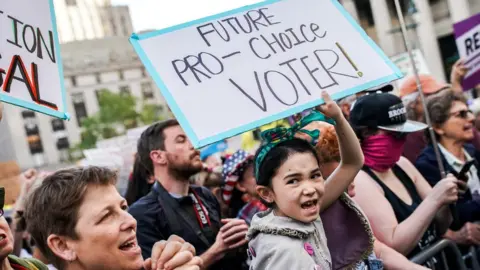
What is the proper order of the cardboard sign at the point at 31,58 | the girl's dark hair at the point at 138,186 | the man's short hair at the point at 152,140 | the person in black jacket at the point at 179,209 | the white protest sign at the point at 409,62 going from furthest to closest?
the white protest sign at the point at 409,62 → the girl's dark hair at the point at 138,186 → the man's short hair at the point at 152,140 → the person in black jacket at the point at 179,209 → the cardboard sign at the point at 31,58

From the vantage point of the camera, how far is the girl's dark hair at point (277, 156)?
2.25m

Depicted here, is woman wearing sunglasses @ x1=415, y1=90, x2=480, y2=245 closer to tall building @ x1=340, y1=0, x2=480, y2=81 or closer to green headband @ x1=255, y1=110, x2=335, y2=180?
green headband @ x1=255, y1=110, x2=335, y2=180

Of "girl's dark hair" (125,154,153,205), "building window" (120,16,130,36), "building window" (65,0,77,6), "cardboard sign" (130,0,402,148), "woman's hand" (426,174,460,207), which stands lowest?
"woman's hand" (426,174,460,207)

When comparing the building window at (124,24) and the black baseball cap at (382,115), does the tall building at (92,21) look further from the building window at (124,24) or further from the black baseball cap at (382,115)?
the black baseball cap at (382,115)

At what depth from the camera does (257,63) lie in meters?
2.35

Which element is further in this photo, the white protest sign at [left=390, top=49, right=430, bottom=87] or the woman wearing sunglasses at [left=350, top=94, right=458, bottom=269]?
the white protest sign at [left=390, top=49, right=430, bottom=87]

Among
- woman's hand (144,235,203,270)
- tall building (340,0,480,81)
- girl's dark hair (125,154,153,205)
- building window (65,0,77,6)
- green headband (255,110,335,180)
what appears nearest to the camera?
woman's hand (144,235,203,270)

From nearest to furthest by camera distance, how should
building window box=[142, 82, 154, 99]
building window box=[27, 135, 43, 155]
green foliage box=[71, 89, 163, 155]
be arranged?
green foliage box=[71, 89, 163, 155], building window box=[27, 135, 43, 155], building window box=[142, 82, 154, 99]

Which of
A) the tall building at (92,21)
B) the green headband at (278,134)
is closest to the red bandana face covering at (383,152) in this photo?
the green headband at (278,134)

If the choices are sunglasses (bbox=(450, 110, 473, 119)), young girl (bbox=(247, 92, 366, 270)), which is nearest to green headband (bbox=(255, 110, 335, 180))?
young girl (bbox=(247, 92, 366, 270))

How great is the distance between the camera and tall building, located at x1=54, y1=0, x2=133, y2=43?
113438 millimetres

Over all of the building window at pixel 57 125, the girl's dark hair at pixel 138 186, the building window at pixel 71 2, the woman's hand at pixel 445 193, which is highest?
the building window at pixel 71 2

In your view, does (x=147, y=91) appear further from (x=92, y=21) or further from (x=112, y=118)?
(x=92, y=21)

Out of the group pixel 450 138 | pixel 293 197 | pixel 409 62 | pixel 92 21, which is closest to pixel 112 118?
pixel 409 62
